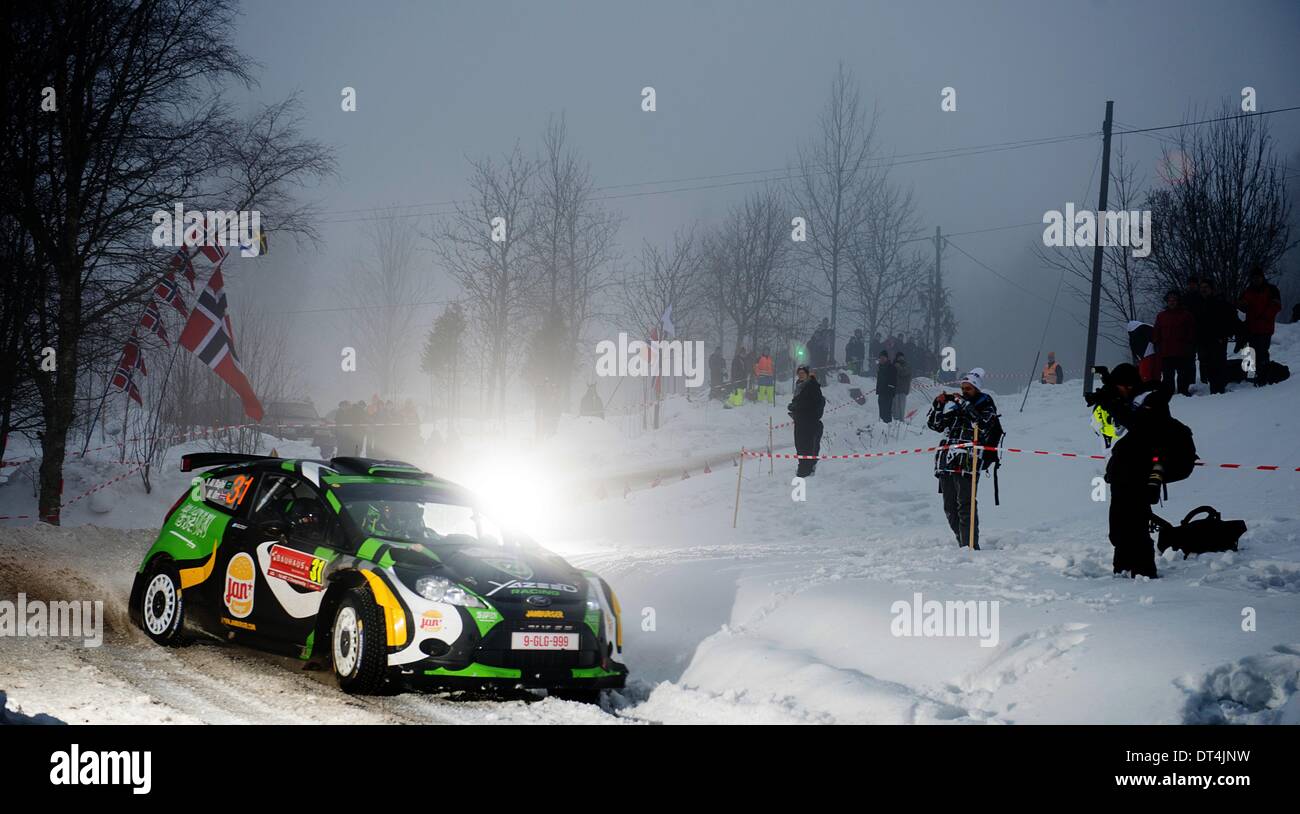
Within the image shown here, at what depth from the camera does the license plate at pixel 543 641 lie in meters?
6.86

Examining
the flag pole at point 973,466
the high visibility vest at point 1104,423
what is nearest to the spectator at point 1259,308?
the flag pole at point 973,466

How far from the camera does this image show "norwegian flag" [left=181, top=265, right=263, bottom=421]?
2123 cm

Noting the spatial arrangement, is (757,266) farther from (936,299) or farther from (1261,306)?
(1261,306)

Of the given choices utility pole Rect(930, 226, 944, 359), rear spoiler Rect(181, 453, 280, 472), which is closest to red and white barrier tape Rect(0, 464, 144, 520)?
rear spoiler Rect(181, 453, 280, 472)

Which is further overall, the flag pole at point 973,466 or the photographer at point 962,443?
the photographer at point 962,443

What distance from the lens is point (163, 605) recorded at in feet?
28.0

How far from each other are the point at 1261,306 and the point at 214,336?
20.3m

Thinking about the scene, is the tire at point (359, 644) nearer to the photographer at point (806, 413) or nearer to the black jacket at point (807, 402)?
the photographer at point (806, 413)

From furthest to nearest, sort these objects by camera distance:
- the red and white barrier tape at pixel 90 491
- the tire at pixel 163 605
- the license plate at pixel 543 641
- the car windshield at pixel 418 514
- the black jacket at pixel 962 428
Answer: the red and white barrier tape at pixel 90 491 → the black jacket at pixel 962 428 → the tire at pixel 163 605 → the car windshield at pixel 418 514 → the license plate at pixel 543 641

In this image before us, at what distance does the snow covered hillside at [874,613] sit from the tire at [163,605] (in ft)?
0.47
